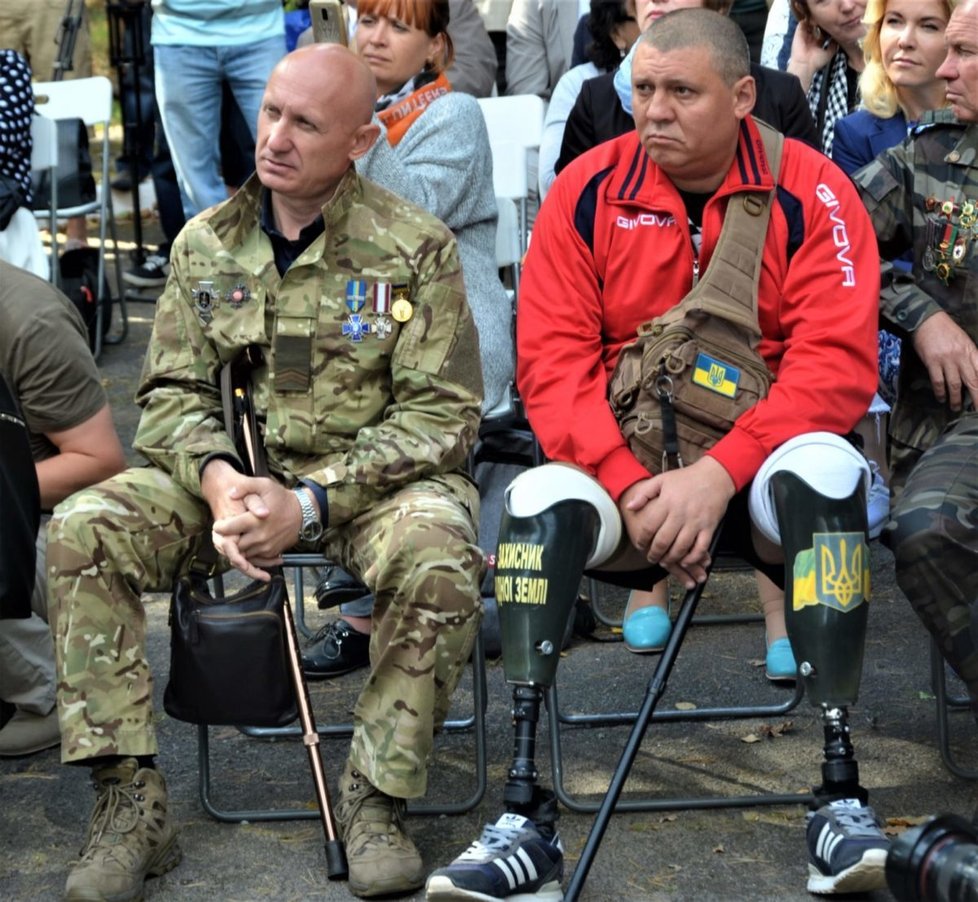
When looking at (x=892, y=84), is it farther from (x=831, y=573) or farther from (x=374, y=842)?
(x=374, y=842)

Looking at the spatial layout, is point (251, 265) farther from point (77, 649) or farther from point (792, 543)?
point (792, 543)

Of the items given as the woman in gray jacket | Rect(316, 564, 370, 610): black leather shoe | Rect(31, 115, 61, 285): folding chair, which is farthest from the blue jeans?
Rect(316, 564, 370, 610): black leather shoe

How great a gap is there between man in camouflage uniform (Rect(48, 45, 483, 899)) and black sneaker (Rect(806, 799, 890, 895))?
79 centimetres

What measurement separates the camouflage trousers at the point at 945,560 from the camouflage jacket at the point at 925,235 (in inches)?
19.6

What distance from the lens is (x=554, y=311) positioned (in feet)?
12.7

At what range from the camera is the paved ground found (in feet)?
11.7

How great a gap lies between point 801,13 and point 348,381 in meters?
2.67

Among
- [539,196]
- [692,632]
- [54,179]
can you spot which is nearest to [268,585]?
[692,632]

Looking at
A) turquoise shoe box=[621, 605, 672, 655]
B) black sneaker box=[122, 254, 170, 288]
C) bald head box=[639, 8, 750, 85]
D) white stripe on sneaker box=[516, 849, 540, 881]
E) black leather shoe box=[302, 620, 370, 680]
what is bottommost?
black sneaker box=[122, 254, 170, 288]

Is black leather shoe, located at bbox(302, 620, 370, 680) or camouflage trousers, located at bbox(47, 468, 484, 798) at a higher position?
camouflage trousers, located at bbox(47, 468, 484, 798)

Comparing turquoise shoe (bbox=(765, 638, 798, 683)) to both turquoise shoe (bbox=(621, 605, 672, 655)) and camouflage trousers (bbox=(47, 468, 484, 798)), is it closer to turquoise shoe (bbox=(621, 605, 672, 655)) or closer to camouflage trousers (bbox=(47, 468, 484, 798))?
turquoise shoe (bbox=(621, 605, 672, 655))

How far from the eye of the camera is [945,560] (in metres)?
3.56

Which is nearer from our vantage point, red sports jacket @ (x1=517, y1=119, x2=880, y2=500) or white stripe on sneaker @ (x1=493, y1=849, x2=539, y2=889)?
white stripe on sneaker @ (x1=493, y1=849, x2=539, y2=889)

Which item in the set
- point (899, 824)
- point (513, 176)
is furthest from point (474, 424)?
point (513, 176)
